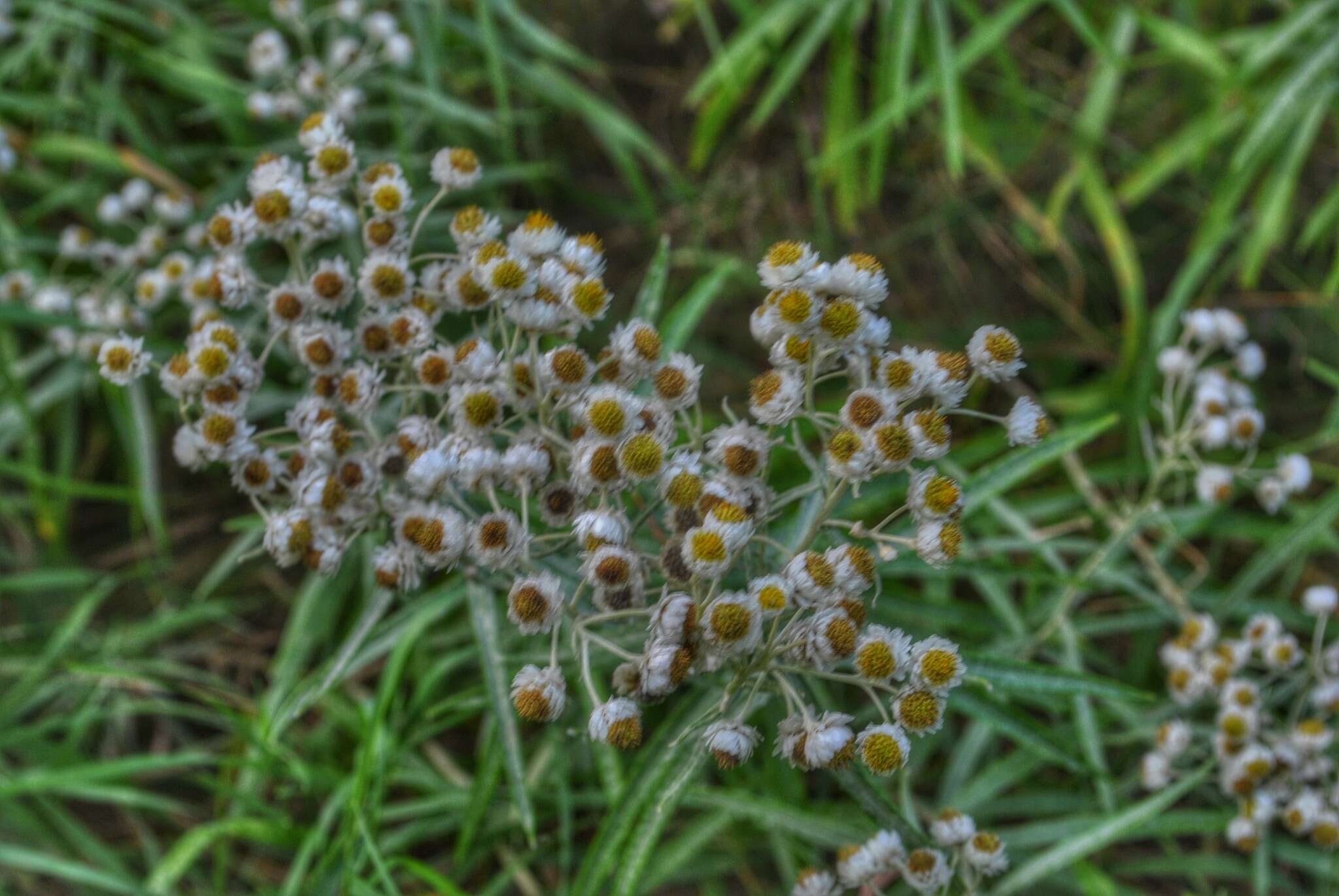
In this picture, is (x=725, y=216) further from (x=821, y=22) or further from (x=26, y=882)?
(x=26, y=882)

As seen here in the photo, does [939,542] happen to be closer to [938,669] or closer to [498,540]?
[938,669]

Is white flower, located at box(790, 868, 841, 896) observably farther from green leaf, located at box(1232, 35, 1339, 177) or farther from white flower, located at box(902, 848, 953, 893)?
green leaf, located at box(1232, 35, 1339, 177)

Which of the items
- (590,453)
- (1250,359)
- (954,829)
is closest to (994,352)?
(590,453)

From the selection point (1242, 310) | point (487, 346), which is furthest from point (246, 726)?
point (1242, 310)

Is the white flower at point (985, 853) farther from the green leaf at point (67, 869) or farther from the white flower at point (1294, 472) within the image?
the green leaf at point (67, 869)

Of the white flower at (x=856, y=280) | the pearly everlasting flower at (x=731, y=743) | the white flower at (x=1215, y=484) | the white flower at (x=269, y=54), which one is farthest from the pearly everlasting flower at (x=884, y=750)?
the white flower at (x=269, y=54)

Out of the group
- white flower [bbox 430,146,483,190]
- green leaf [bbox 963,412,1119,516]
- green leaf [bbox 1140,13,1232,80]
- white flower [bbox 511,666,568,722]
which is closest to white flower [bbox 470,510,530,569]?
white flower [bbox 511,666,568,722]

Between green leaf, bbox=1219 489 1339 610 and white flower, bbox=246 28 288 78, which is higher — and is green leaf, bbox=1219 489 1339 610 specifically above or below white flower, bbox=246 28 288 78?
below
